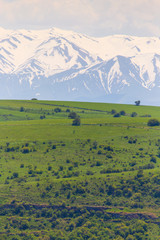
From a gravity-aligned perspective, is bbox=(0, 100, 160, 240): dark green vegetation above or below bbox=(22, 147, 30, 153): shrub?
below

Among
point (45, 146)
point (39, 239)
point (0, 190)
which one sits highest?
point (45, 146)

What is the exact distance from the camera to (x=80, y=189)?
13088cm

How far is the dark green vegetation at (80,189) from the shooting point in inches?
4604

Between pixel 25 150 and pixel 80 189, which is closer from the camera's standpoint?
pixel 80 189

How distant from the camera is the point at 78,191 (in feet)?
429

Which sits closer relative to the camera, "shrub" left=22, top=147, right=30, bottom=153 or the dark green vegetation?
the dark green vegetation

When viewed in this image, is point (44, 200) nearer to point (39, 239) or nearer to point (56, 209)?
point (56, 209)

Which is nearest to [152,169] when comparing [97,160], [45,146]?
[97,160]

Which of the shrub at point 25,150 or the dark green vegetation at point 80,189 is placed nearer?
the dark green vegetation at point 80,189

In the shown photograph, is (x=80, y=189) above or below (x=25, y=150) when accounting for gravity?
below

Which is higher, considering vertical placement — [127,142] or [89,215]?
[127,142]

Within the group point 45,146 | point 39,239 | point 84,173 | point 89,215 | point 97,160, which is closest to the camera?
point 39,239

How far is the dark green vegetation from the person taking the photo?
117 meters

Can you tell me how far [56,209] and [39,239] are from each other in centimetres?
1278
